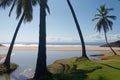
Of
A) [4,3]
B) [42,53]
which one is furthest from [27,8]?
[42,53]

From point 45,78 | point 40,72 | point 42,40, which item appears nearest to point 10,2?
point 42,40

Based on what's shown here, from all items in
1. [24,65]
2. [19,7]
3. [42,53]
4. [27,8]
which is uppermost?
[19,7]

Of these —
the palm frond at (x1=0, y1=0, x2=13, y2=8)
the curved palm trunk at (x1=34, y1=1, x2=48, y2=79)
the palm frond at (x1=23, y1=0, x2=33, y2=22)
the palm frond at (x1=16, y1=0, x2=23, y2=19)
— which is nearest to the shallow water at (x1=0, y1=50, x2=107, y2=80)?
the curved palm trunk at (x1=34, y1=1, x2=48, y2=79)

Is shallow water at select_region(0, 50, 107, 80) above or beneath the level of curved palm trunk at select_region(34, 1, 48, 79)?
beneath

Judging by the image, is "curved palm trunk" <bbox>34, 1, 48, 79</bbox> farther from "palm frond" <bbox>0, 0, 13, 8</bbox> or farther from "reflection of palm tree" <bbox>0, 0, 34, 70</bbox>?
Result: "palm frond" <bbox>0, 0, 13, 8</bbox>

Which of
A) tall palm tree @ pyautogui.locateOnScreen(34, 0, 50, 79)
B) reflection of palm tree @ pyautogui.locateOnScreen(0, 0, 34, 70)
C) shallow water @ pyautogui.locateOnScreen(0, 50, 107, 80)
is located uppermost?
reflection of palm tree @ pyautogui.locateOnScreen(0, 0, 34, 70)

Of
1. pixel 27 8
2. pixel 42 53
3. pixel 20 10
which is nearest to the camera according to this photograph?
pixel 42 53

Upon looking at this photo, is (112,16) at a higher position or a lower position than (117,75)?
higher

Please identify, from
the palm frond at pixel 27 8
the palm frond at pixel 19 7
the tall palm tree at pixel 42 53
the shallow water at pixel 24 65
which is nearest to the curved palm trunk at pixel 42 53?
the tall palm tree at pixel 42 53

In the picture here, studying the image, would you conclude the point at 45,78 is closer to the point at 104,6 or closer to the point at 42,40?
the point at 42,40

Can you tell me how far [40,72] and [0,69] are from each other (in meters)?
6.60

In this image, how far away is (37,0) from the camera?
2770cm

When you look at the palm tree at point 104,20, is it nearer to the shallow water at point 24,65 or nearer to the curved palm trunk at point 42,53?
the shallow water at point 24,65

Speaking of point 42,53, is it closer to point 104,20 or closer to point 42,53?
point 42,53
